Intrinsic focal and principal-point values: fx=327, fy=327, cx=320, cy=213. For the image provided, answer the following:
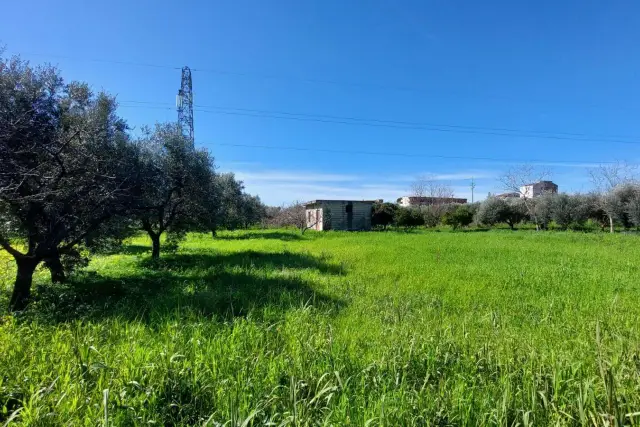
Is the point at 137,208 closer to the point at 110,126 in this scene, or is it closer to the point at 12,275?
the point at 110,126

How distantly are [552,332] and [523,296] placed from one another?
9.47 ft

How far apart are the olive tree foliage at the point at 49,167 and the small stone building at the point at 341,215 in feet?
97.0

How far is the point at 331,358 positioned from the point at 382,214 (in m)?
41.7

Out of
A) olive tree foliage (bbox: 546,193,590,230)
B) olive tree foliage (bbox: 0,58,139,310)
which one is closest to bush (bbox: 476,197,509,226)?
olive tree foliage (bbox: 546,193,590,230)

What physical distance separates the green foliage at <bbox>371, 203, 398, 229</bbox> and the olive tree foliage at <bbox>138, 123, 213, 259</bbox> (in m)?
30.5

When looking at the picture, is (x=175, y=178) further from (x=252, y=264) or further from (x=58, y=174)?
(x=58, y=174)

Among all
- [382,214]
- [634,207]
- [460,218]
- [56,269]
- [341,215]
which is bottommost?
[56,269]

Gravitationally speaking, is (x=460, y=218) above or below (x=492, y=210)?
below

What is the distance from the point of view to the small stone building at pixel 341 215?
126 ft

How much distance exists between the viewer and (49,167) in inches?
304

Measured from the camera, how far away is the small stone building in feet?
126

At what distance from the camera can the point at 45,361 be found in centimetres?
360

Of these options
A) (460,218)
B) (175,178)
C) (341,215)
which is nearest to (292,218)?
(341,215)

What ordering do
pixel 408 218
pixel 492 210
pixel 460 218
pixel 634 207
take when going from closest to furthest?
1. pixel 634 207
2. pixel 408 218
3. pixel 492 210
4. pixel 460 218
